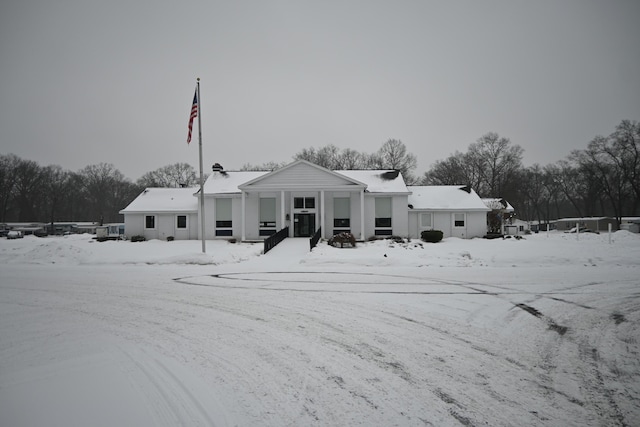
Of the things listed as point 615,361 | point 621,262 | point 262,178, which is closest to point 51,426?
point 615,361

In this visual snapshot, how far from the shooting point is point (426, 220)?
32.1 m

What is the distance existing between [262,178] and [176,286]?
691 inches

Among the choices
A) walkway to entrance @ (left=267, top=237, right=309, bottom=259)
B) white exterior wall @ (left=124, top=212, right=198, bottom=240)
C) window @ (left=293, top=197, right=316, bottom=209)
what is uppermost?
window @ (left=293, top=197, right=316, bottom=209)

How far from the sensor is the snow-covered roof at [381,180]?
30038mm

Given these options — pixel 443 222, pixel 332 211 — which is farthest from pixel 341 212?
pixel 443 222

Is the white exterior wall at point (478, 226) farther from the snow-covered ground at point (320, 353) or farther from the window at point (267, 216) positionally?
the snow-covered ground at point (320, 353)

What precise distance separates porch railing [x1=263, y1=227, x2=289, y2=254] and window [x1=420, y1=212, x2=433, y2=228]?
12.4m

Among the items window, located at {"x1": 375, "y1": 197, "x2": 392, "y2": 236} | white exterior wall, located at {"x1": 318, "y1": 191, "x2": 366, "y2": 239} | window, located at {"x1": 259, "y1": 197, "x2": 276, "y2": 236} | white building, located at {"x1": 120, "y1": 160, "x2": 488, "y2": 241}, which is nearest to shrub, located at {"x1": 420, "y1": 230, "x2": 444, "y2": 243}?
white building, located at {"x1": 120, "y1": 160, "x2": 488, "y2": 241}

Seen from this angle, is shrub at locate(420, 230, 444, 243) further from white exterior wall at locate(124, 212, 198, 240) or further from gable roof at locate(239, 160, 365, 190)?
white exterior wall at locate(124, 212, 198, 240)

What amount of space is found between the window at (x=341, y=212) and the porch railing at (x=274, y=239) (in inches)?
172

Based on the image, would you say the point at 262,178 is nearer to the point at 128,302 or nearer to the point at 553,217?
the point at 128,302

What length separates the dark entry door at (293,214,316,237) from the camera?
2916 centimetres

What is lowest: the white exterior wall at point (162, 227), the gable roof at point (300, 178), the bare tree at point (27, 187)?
the white exterior wall at point (162, 227)

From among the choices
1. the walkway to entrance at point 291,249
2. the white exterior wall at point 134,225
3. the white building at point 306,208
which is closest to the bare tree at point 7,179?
the white building at point 306,208
